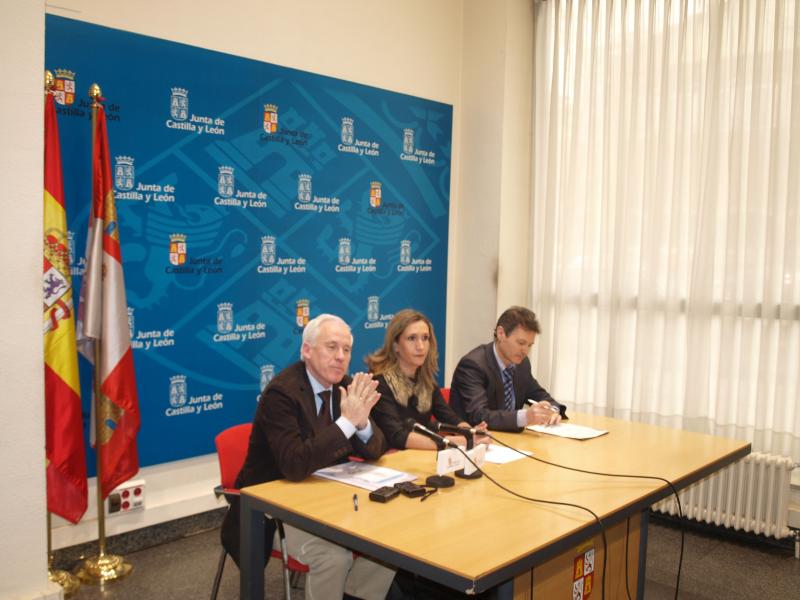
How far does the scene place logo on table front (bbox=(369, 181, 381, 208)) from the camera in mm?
5055

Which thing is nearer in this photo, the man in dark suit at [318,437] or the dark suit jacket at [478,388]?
the man in dark suit at [318,437]

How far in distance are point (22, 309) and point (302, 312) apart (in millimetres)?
1852

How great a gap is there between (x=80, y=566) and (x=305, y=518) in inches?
78.6

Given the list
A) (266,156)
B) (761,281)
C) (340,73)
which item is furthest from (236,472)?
(761,281)

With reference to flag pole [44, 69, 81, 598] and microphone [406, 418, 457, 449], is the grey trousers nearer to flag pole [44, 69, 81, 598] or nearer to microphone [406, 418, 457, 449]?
microphone [406, 418, 457, 449]

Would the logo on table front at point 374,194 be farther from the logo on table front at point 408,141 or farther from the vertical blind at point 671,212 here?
the vertical blind at point 671,212

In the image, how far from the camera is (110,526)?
384cm

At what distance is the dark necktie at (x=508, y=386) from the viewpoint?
4.00m

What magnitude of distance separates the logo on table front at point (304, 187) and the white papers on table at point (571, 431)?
203 centimetres

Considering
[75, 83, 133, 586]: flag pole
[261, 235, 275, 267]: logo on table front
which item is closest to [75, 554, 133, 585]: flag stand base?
[75, 83, 133, 586]: flag pole

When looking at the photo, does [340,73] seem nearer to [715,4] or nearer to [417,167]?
[417,167]

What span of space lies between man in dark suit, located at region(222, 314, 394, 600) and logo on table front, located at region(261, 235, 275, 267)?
1554mm

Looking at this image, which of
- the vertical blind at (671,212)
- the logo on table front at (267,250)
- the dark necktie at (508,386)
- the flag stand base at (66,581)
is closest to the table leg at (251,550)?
the flag stand base at (66,581)

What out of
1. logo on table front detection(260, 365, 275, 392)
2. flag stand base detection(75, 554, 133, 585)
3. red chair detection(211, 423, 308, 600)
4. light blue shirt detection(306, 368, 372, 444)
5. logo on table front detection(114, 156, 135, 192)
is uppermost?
logo on table front detection(114, 156, 135, 192)
